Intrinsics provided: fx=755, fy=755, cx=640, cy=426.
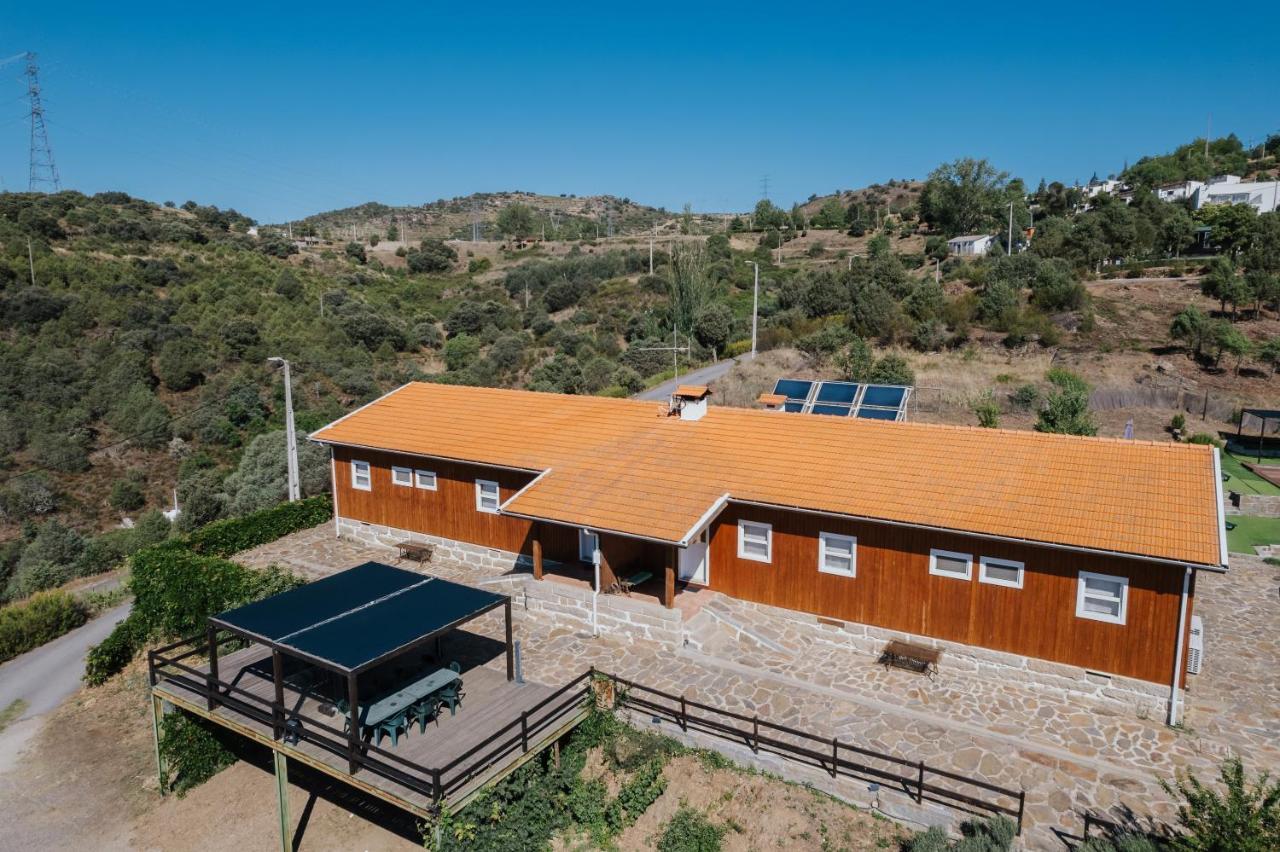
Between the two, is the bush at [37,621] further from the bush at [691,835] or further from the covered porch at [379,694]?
the bush at [691,835]

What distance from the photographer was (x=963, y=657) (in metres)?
14.6


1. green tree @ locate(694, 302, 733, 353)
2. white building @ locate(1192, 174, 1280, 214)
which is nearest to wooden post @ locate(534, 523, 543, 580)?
green tree @ locate(694, 302, 733, 353)

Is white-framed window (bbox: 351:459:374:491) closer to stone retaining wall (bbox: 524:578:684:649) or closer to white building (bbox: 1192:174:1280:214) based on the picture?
stone retaining wall (bbox: 524:578:684:649)

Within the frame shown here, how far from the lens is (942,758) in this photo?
1195cm

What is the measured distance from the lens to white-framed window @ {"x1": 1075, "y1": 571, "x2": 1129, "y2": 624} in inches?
519

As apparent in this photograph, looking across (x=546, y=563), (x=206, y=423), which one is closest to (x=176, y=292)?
(x=206, y=423)

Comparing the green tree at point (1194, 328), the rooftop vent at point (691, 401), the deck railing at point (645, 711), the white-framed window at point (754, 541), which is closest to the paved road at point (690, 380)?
the rooftop vent at point (691, 401)

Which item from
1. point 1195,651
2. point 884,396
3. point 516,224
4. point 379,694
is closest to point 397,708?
→ point 379,694

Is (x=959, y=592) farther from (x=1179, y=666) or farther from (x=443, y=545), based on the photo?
(x=443, y=545)

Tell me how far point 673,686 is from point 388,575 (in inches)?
237

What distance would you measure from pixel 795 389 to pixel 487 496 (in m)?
11.4

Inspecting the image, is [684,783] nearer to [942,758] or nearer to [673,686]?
[673,686]

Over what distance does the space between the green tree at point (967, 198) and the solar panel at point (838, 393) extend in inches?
2811

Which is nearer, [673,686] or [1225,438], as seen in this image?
[673,686]
